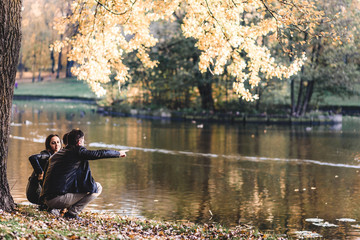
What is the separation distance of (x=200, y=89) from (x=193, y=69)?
11.5ft

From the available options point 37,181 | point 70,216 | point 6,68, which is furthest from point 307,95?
point 6,68

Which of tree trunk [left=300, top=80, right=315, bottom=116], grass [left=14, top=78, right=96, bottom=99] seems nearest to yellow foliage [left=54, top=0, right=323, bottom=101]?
tree trunk [left=300, top=80, right=315, bottom=116]

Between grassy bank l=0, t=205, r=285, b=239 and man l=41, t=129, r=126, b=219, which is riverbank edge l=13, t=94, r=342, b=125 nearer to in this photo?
grassy bank l=0, t=205, r=285, b=239

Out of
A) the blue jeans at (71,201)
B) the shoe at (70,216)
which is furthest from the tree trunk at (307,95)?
the blue jeans at (71,201)

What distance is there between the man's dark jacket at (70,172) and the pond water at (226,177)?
3.00m

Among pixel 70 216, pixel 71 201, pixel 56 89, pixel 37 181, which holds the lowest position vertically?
pixel 70 216

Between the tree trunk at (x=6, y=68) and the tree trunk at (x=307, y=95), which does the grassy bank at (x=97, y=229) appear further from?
the tree trunk at (x=307, y=95)

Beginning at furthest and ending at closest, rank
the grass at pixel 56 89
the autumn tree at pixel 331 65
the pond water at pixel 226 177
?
1. the grass at pixel 56 89
2. the autumn tree at pixel 331 65
3. the pond water at pixel 226 177

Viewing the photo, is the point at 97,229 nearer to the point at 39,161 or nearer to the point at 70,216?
the point at 70,216

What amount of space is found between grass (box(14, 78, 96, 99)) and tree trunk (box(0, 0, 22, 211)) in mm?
75726

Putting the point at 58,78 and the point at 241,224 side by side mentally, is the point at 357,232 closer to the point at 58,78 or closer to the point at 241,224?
the point at 241,224

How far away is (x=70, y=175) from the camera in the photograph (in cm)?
941

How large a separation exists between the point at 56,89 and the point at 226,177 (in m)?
85.1

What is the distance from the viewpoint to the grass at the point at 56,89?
9356 centimetres
